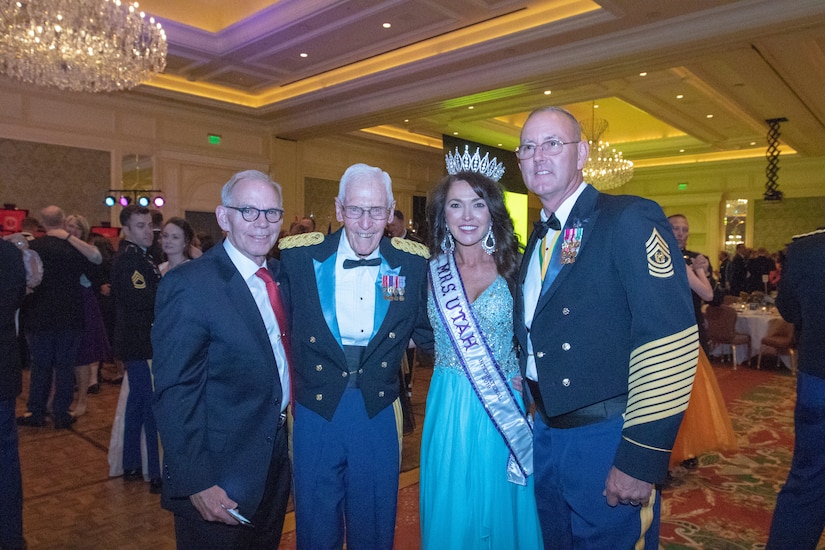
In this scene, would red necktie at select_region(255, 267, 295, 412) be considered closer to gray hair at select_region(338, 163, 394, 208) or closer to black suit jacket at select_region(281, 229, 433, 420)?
black suit jacket at select_region(281, 229, 433, 420)

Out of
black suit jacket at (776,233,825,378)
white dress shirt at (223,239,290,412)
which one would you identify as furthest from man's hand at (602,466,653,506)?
black suit jacket at (776,233,825,378)

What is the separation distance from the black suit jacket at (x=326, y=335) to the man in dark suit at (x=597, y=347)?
43 centimetres

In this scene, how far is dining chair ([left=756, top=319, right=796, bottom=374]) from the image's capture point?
6.13 m

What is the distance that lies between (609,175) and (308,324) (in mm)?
8401

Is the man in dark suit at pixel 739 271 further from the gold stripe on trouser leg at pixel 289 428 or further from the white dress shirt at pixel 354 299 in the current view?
the gold stripe on trouser leg at pixel 289 428

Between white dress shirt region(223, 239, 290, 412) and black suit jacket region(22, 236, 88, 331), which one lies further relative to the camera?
black suit jacket region(22, 236, 88, 331)

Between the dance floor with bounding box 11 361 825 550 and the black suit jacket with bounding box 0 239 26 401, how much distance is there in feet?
2.78

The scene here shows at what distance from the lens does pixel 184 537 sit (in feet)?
5.05

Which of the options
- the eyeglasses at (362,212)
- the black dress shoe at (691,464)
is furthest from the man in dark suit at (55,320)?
the black dress shoe at (691,464)

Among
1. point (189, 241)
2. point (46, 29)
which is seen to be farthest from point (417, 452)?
point (46, 29)

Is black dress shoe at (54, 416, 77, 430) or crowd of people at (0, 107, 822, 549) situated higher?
crowd of people at (0, 107, 822, 549)

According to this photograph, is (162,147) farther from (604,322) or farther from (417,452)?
(604,322)

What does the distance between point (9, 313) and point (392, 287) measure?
61.2 inches

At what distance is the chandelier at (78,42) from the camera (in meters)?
4.39
